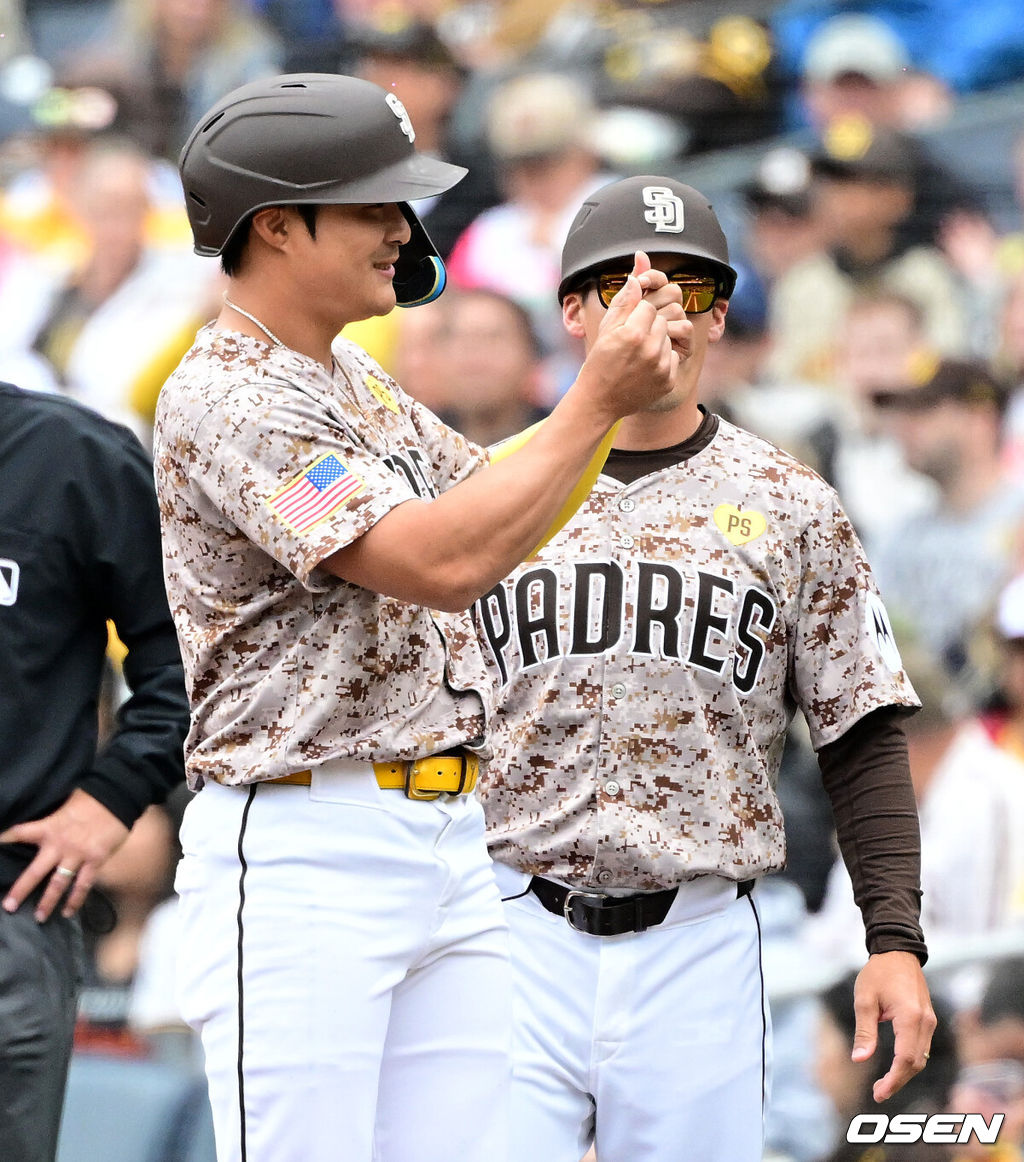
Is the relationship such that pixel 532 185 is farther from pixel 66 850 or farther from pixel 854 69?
pixel 66 850

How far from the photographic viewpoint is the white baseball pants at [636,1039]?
234 cm

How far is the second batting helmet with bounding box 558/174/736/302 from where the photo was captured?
8.12ft

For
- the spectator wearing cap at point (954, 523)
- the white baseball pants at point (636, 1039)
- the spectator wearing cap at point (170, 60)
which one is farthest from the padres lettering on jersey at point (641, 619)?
the spectator wearing cap at point (170, 60)

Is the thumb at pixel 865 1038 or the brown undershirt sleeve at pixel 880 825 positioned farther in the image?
the brown undershirt sleeve at pixel 880 825

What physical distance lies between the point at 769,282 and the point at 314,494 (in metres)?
2.85

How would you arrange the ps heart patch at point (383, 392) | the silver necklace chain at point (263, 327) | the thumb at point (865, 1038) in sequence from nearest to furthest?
the silver necklace chain at point (263, 327) < the ps heart patch at point (383, 392) < the thumb at point (865, 1038)

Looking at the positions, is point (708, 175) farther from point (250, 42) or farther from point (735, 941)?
point (735, 941)

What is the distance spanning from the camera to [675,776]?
2357 mm

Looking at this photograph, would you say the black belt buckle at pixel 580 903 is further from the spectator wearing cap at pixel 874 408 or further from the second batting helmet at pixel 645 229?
the spectator wearing cap at pixel 874 408

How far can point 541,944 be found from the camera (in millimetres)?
2395

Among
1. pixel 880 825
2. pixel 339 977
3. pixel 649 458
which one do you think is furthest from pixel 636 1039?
pixel 649 458

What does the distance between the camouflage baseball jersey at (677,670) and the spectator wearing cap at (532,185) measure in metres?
2.07

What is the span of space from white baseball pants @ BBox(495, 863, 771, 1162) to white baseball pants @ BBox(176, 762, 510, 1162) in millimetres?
420

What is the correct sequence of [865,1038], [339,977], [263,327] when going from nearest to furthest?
1. [339,977]
2. [263,327]
3. [865,1038]
